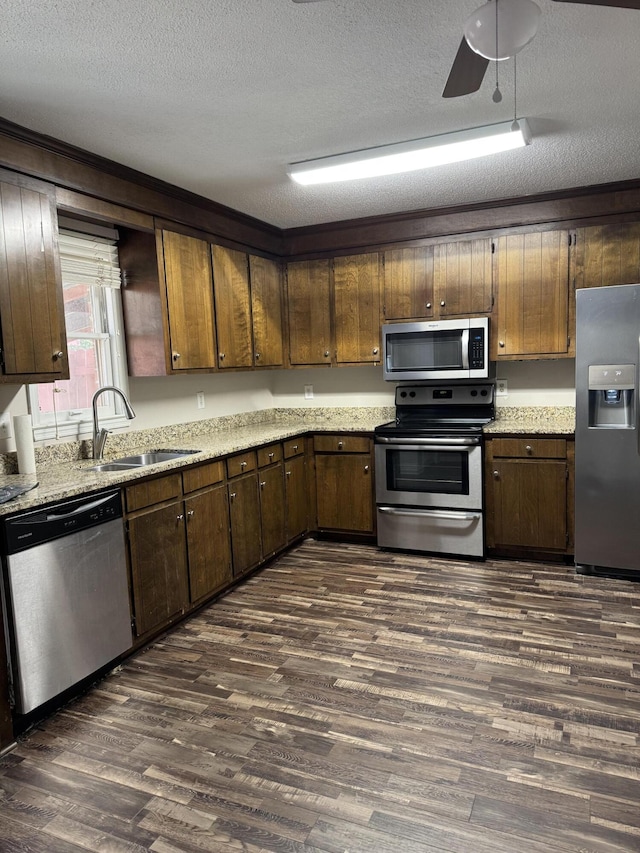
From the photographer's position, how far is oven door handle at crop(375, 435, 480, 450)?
13.0 ft

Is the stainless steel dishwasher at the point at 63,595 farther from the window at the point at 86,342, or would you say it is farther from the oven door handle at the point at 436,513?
the oven door handle at the point at 436,513

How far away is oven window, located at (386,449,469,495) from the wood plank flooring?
90cm

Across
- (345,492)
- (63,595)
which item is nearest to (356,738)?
(63,595)

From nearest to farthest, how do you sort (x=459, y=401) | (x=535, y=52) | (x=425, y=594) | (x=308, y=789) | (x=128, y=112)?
(x=308, y=789)
(x=535, y=52)
(x=128, y=112)
(x=425, y=594)
(x=459, y=401)

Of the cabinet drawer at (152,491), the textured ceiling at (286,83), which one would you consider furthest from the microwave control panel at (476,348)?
the cabinet drawer at (152,491)

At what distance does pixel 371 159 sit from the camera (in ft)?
9.91

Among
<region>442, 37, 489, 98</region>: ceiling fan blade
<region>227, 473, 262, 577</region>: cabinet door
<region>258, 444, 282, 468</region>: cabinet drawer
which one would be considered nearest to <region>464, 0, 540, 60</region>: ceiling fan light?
<region>442, 37, 489, 98</region>: ceiling fan blade

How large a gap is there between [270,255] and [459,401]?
1871mm

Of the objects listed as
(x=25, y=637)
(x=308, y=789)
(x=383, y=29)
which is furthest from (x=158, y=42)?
(x=308, y=789)

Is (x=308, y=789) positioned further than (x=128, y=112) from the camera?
No

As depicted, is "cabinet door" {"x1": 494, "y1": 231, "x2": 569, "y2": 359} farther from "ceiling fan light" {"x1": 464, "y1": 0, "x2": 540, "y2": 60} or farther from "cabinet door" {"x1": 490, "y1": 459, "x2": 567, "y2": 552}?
"ceiling fan light" {"x1": 464, "y1": 0, "x2": 540, "y2": 60}

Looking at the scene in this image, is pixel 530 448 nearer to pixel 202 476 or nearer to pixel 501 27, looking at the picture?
pixel 202 476

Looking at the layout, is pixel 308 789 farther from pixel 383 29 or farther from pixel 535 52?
pixel 535 52

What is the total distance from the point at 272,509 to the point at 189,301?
1.51 metres
